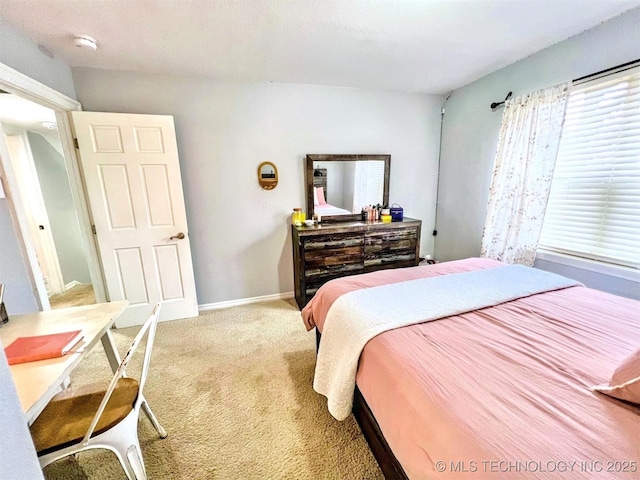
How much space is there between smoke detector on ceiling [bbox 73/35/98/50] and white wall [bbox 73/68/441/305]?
1.68ft

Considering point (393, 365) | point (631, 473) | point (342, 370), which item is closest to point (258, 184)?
point (342, 370)

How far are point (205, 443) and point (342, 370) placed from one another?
0.90 metres

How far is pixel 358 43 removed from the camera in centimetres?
204

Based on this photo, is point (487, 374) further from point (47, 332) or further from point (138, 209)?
point (138, 209)

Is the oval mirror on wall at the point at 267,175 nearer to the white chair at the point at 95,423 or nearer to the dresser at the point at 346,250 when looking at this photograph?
the dresser at the point at 346,250

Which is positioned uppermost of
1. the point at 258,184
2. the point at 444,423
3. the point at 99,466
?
the point at 258,184

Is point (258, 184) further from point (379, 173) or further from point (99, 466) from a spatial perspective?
point (99, 466)

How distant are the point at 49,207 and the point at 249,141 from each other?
3.12m

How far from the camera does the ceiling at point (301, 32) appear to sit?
1.59 metres

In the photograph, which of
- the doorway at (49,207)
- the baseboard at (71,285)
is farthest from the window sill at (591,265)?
the baseboard at (71,285)

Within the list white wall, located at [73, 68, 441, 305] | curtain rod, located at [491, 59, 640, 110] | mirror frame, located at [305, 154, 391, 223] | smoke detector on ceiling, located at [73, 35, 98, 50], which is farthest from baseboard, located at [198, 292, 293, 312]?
curtain rod, located at [491, 59, 640, 110]

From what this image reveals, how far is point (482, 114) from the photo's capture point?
288 cm

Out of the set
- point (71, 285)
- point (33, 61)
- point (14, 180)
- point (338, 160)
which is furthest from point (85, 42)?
Answer: point (71, 285)

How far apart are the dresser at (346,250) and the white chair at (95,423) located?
1668 millimetres
